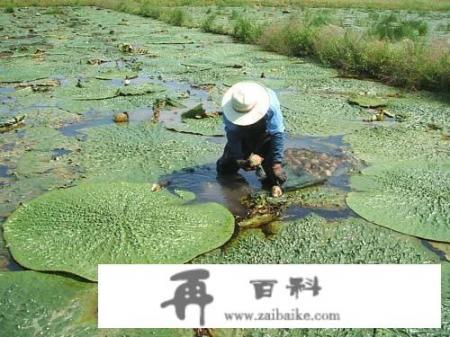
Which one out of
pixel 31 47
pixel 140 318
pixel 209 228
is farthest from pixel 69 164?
pixel 31 47

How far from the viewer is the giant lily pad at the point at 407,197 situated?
3.02 metres

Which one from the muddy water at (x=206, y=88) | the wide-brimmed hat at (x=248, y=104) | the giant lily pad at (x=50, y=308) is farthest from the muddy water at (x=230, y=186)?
the giant lily pad at (x=50, y=308)

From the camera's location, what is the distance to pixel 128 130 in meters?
4.86

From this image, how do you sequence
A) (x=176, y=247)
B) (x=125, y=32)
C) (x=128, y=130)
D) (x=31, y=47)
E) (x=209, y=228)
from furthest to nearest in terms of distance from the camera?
(x=125, y=32) < (x=31, y=47) < (x=128, y=130) < (x=209, y=228) < (x=176, y=247)

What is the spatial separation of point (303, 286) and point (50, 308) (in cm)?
129

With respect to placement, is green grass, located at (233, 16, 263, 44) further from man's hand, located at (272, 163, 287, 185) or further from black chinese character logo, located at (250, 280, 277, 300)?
black chinese character logo, located at (250, 280, 277, 300)

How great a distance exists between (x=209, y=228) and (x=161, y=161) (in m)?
1.25

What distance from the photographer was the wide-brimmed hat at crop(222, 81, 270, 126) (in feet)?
9.86

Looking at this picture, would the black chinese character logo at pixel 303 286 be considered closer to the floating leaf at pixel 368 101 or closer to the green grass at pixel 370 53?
the floating leaf at pixel 368 101

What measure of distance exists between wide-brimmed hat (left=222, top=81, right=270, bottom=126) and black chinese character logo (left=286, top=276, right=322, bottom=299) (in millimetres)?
1482

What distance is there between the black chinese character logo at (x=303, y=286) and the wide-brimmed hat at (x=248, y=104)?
4.86 feet

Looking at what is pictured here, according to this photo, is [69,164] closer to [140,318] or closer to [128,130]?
[128,130]

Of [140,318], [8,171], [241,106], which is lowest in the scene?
[8,171]

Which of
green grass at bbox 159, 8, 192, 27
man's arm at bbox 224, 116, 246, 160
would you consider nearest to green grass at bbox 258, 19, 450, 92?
man's arm at bbox 224, 116, 246, 160
